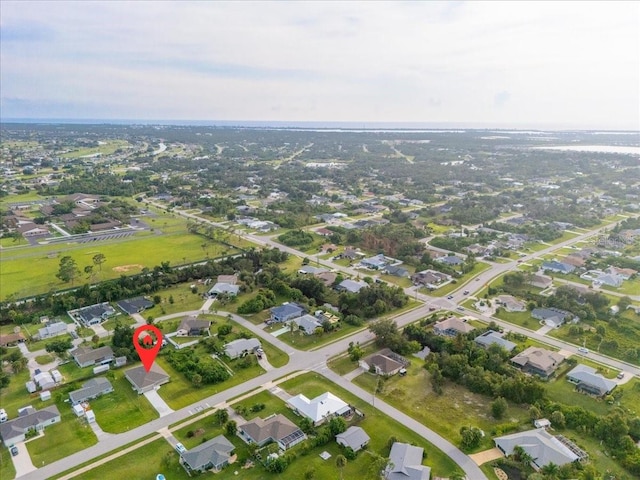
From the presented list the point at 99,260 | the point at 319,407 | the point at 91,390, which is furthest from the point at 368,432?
the point at 99,260

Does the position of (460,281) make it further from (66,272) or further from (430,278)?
(66,272)

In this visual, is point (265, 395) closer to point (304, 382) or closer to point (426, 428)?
point (304, 382)

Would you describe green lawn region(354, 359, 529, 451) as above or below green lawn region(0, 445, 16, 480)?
above

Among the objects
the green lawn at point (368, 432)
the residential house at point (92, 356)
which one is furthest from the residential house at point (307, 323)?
the residential house at point (92, 356)

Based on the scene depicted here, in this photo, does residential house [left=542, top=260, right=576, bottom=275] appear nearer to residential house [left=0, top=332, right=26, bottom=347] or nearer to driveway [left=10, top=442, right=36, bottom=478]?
driveway [left=10, top=442, right=36, bottom=478]

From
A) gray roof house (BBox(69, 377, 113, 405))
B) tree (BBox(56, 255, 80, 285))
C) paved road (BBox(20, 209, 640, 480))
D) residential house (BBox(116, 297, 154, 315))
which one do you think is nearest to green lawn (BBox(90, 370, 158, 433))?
gray roof house (BBox(69, 377, 113, 405))

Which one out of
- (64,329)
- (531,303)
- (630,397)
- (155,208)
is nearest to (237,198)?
(155,208)

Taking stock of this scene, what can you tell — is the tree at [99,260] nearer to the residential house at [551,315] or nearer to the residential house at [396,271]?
the residential house at [396,271]
